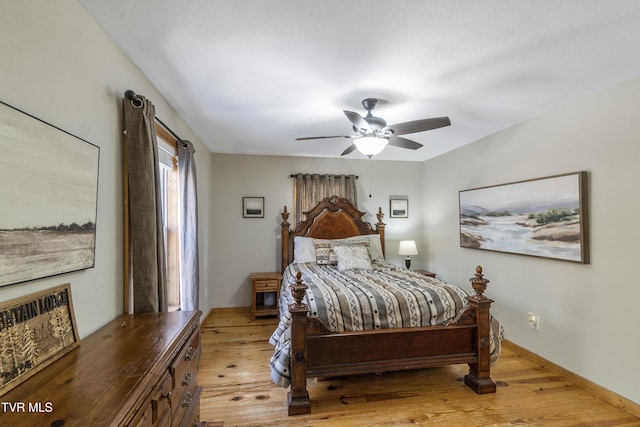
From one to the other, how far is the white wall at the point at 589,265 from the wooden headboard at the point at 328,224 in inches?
71.5

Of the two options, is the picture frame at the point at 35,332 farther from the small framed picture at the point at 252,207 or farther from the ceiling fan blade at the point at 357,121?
the small framed picture at the point at 252,207

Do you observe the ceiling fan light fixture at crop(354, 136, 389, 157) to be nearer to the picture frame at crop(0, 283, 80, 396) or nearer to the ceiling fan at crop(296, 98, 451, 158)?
the ceiling fan at crop(296, 98, 451, 158)

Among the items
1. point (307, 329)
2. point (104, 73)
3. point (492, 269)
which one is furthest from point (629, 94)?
point (104, 73)

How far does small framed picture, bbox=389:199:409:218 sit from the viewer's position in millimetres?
4855

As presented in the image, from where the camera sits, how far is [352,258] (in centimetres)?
372

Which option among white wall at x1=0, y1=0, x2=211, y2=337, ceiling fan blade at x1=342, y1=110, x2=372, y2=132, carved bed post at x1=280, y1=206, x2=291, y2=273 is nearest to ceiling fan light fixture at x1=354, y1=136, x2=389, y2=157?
ceiling fan blade at x1=342, y1=110, x2=372, y2=132

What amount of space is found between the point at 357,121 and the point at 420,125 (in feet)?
1.71

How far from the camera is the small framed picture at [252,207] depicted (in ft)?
14.6

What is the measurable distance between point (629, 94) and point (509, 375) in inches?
97.7

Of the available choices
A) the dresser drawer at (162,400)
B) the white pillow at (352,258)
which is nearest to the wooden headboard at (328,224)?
the white pillow at (352,258)

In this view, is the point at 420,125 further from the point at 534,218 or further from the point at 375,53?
the point at 534,218

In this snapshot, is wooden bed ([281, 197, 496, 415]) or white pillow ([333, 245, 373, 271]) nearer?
wooden bed ([281, 197, 496, 415])

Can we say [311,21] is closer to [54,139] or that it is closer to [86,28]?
[86,28]

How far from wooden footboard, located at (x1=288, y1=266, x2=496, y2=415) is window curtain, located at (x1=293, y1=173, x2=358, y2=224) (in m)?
2.30
